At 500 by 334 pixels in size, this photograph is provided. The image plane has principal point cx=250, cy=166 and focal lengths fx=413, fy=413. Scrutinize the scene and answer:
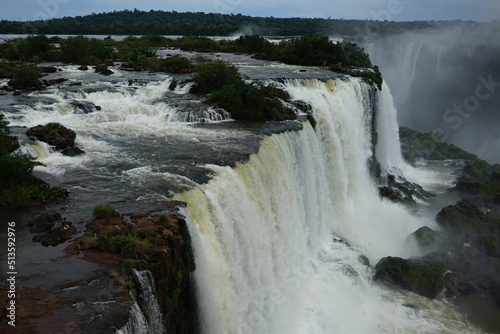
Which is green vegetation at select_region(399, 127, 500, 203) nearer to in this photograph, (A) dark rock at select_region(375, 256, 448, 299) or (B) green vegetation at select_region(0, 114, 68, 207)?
(A) dark rock at select_region(375, 256, 448, 299)

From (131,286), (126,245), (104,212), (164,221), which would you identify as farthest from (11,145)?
(131,286)

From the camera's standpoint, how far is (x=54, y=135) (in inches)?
530

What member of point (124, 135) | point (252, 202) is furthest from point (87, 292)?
point (124, 135)

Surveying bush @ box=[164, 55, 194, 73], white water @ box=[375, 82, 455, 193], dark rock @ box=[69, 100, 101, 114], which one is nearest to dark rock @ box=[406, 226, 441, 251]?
white water @ box=[375, 82, 455, 193]

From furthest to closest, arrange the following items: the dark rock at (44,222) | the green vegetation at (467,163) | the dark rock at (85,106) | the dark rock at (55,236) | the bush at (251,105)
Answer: the green vegetation at (467,163), the bush at (251,105), the dark rock at (85,106), the dark rock at (44,222), the dark rock at (55,236)

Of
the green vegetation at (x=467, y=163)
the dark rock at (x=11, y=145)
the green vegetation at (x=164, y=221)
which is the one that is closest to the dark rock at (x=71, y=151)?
the dark rock at (x=11, y=145)

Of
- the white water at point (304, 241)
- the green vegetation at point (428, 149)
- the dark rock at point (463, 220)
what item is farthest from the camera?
the green vegetation at point (428, 149)

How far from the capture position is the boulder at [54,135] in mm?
13305

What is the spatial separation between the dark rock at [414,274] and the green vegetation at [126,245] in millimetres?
10949

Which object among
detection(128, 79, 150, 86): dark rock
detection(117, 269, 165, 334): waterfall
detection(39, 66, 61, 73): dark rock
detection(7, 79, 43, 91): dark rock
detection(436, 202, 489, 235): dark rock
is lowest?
detection(436, 202, 489, 235): dark rock

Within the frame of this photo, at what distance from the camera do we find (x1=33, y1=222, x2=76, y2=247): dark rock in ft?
26.7

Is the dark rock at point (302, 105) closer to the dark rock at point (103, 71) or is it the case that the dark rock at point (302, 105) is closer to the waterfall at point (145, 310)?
the dark rock at point (103, 71)

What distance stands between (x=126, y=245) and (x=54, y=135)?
25.0 feet

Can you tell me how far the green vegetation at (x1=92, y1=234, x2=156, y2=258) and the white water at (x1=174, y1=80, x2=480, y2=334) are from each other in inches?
53.0
